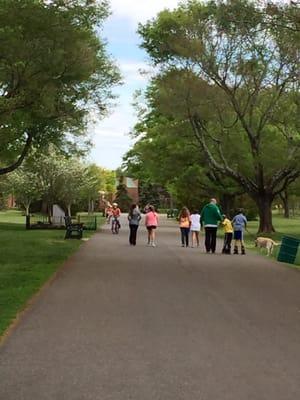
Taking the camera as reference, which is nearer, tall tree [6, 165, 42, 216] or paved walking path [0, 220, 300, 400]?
paved walking path [0, 220, 300, 400]

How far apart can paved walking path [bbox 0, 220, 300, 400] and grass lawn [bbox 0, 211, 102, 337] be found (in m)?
0.34

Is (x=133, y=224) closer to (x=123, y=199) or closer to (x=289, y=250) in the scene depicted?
(x=289, y=250)

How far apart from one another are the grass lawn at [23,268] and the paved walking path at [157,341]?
1.13 feet

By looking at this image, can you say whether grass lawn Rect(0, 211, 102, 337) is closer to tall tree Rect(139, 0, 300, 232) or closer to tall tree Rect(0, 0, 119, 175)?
tall tree Rect(0, 0, 119, 175)

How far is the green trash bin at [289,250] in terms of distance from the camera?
19.9m

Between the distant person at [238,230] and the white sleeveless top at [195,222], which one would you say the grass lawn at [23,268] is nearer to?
the white sleeveless top at [195,222]

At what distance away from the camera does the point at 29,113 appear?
20453 millimetres

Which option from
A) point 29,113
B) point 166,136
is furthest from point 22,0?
point 166,136

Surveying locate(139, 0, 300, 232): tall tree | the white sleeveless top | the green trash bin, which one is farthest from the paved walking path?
locate(139, 0, 300, 232): tall tree

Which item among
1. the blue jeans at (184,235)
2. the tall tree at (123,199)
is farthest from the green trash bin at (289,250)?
the tall tree at (123,199)

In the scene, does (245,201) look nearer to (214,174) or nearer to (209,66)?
(214,174)

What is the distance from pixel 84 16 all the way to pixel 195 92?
47.3 feet

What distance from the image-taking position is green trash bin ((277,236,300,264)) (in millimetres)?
19906

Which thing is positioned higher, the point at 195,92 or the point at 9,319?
the point at 195,92
